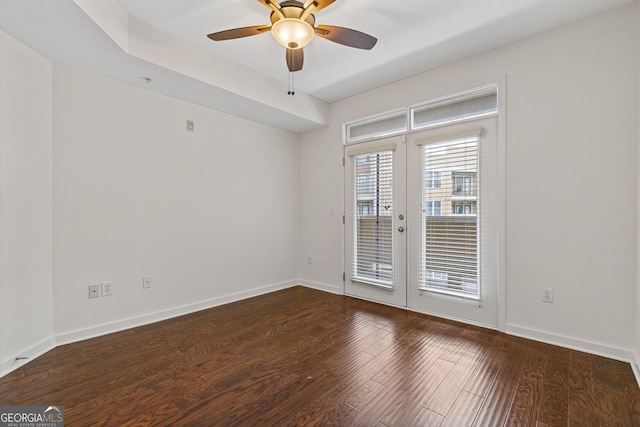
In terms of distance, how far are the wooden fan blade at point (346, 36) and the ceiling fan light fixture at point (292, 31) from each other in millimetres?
111

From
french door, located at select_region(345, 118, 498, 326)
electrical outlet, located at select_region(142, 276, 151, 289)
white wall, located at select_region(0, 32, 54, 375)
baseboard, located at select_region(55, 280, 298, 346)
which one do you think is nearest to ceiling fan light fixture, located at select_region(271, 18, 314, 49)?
french door, located at select_region(345, 118, 498, 326)

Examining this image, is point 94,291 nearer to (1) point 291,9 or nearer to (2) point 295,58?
(2) point 295,58

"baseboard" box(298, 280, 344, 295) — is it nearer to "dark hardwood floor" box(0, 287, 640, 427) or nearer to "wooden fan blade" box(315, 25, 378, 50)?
"dark hardwood floor" box(0, 287, 640, 427)

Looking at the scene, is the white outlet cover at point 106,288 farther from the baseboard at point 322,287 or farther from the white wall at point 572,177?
the white wall at point 572,177

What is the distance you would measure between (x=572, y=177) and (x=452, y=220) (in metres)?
1.06

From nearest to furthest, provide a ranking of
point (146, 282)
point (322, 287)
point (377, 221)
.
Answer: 1. point (146, 282)
2. point (377, 221)
3. point (322, 287)

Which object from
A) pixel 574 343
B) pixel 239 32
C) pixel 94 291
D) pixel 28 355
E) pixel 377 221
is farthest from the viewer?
pixel 377 221

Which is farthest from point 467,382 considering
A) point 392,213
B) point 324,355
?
point 392,213

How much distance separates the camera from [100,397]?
1.86 metres

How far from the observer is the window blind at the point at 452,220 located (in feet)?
9.98

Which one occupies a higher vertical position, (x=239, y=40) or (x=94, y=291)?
(x=239, y=40)

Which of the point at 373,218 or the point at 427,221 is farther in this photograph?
the point at 373,218

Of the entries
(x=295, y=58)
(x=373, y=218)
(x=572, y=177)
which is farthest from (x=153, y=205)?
(x=572, y=177)

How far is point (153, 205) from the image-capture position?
319 centimetres
